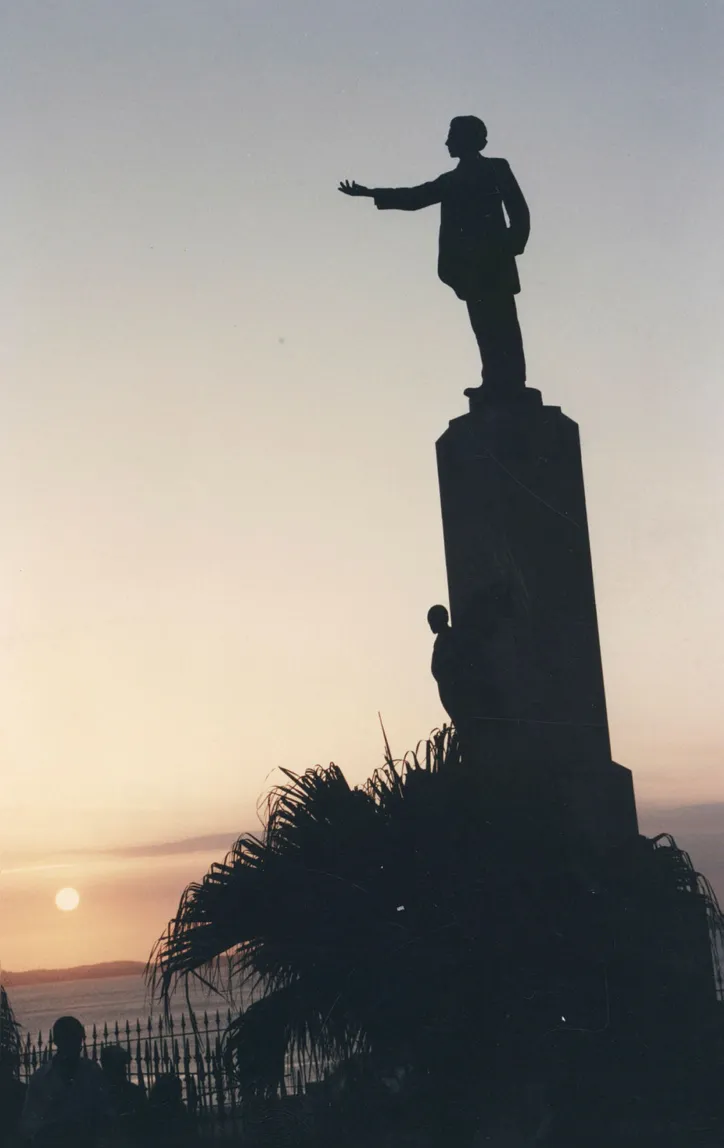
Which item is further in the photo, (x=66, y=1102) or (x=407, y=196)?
(x=407, y=196)

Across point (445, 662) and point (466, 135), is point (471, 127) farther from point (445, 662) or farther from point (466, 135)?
point (445, 662)

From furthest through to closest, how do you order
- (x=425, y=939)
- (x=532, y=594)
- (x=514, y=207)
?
(x=514, y=207) < (x=532, y=594) < (x=425, y=939)

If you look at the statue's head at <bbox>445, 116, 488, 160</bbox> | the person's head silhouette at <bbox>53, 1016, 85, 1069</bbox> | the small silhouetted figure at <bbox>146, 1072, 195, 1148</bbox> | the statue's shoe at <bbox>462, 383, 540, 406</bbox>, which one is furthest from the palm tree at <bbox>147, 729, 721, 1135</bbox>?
the statue's head at <bbox>445, 116, 488, 160</bbox>

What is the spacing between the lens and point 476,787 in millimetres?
8188

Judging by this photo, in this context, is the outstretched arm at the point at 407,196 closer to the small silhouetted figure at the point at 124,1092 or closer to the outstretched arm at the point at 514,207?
the outstretched arm at the point at 514,207

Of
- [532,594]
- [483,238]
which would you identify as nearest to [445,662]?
[532,594]

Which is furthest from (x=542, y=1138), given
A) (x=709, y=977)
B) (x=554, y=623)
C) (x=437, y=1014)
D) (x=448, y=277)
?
(x=448, y=277)

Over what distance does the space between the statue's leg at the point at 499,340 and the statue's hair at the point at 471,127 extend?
1128 mm

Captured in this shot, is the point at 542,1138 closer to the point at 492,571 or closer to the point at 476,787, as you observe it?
the point at 476,787

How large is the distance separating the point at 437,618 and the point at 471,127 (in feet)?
12.0

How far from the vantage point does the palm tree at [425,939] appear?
7789mm

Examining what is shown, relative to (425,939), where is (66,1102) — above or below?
below

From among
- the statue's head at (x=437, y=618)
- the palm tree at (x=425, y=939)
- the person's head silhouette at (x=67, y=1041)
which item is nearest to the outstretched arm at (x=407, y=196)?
the statue's head at (x=437, y=618)

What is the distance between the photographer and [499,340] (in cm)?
1055
